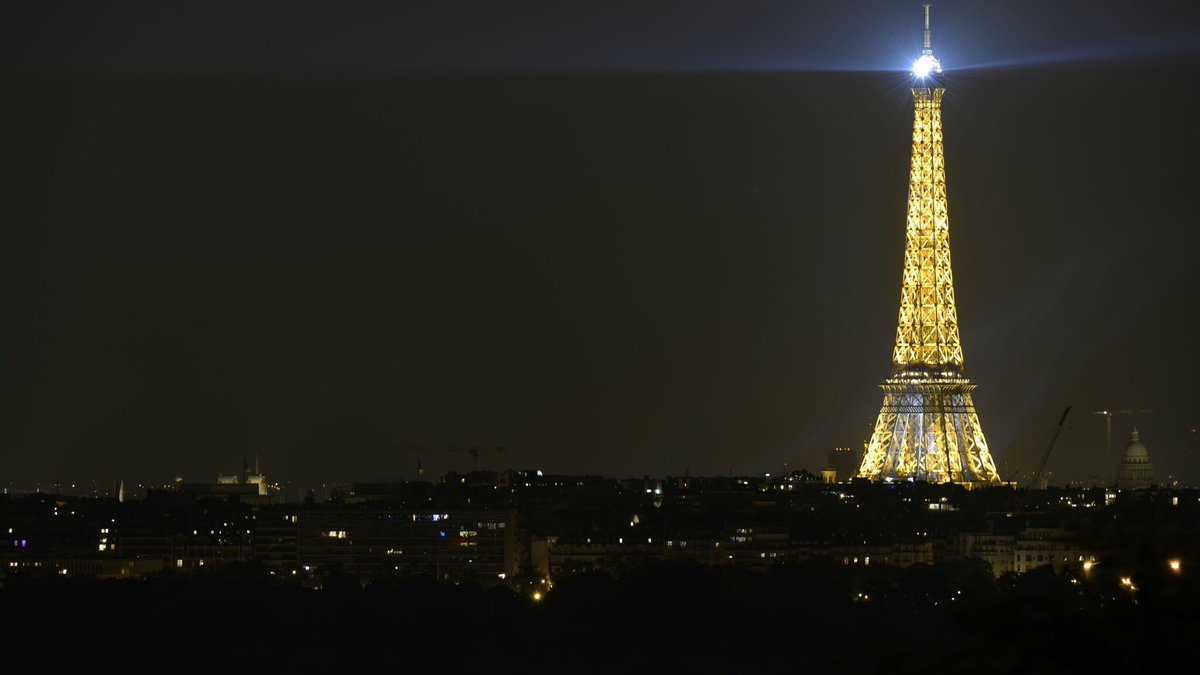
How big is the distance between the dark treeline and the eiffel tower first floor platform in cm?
1229

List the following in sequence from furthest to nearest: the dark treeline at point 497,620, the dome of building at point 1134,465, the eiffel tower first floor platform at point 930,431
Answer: the dome of building at point 1134,465
the eiffel tower first floor platform at point 930,431
the dark treeline at point 497,620

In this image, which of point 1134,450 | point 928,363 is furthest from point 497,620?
point 1134,450

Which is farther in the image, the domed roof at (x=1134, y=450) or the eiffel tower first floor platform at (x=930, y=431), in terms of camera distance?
the domed roof at (x=1134, y=450)

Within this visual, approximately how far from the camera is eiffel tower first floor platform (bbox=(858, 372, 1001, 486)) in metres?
96.2

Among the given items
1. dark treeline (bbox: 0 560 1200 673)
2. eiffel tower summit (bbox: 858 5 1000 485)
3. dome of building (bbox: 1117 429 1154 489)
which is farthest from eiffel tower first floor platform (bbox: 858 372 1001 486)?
dome of building (bbox: 1117 429 1154 489)

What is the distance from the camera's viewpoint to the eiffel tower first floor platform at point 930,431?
96.2 meters

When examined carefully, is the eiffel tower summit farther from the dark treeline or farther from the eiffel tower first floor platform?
the dark treeline

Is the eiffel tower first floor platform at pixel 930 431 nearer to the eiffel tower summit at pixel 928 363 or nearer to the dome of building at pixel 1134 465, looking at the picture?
the eiffel tower summit at pixel 928 363

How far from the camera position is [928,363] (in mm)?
96562

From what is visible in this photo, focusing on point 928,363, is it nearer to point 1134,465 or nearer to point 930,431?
point 930,431

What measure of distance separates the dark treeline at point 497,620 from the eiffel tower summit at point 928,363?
12479 millimetres

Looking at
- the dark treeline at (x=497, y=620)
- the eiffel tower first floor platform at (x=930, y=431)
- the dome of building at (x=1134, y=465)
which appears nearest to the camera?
the dark treeline at (x=497, y=620)

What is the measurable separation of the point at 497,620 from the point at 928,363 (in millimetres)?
26433

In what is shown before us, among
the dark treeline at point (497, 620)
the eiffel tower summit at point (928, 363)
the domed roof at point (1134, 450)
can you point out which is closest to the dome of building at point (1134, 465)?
the domed roof at point (1134, 450)
